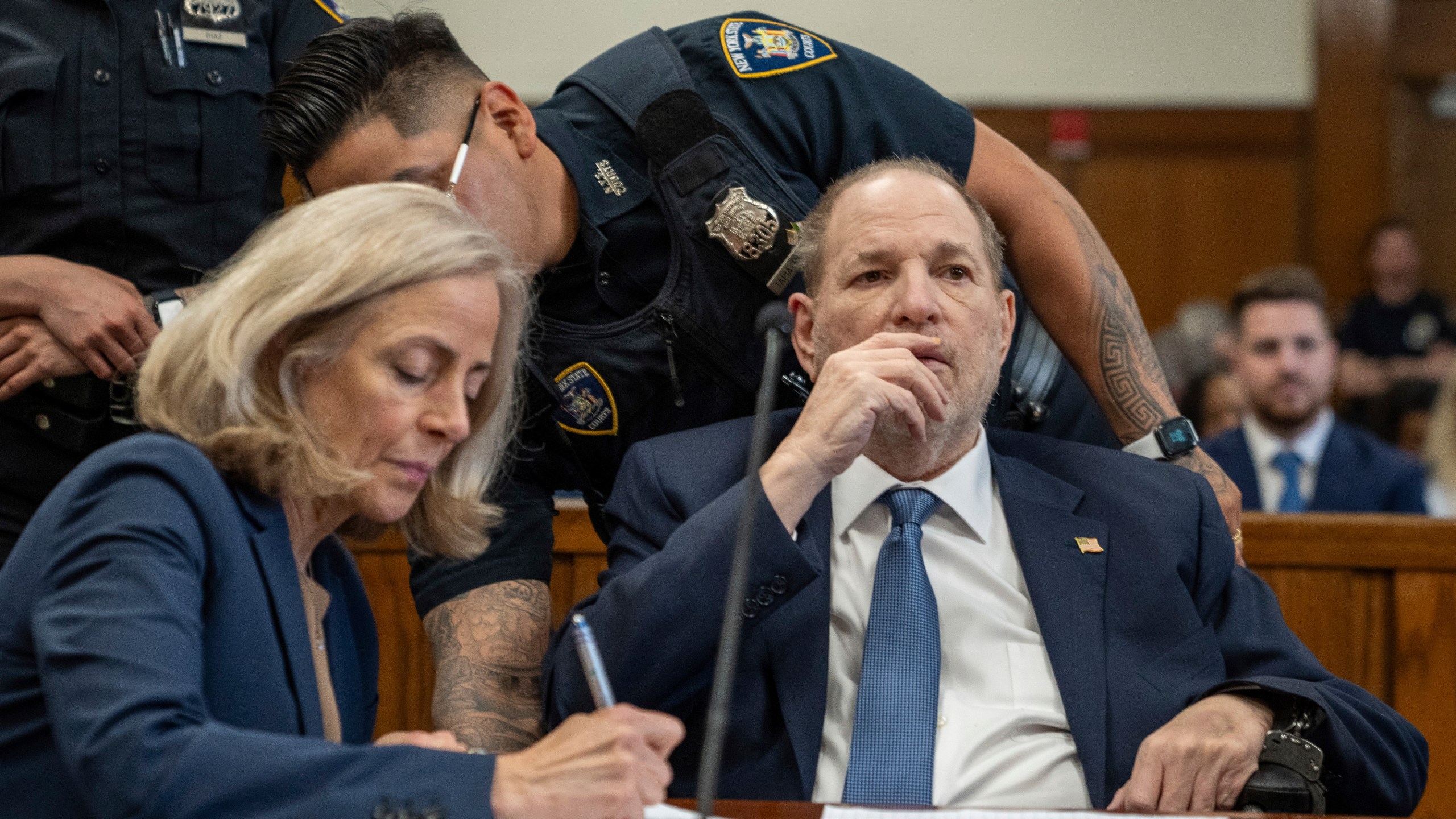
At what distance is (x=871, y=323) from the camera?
1.99 m

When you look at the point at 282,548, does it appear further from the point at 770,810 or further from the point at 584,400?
the point at 584,400

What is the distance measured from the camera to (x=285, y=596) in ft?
4.57

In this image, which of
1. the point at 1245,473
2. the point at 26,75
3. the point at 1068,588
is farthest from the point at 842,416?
the point at 1245,473

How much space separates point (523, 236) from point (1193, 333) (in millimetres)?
4794

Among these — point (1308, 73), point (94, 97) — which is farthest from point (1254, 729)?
point (1308, 73)

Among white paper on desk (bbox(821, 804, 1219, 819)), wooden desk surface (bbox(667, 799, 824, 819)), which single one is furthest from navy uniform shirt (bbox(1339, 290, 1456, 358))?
wooden desk surface (bbox(667, 799, 824, 819))

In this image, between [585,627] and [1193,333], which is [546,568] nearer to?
[585,627]

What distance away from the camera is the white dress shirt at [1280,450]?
430 cm

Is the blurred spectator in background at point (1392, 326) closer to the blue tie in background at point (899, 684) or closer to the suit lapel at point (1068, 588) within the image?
the suit lapel at point (1068, 588)

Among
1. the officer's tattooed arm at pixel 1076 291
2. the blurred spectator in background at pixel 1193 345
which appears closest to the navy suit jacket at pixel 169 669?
the officer's tattooed arm at pixel 1076 291

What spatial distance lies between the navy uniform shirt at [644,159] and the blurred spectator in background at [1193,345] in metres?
3.25

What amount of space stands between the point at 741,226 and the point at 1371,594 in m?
1.49

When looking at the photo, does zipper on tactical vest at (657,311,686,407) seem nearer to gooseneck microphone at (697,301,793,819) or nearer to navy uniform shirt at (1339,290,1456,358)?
gooseneck microphone at (697,301,793,819)

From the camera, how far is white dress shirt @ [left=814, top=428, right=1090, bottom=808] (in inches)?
69.7
